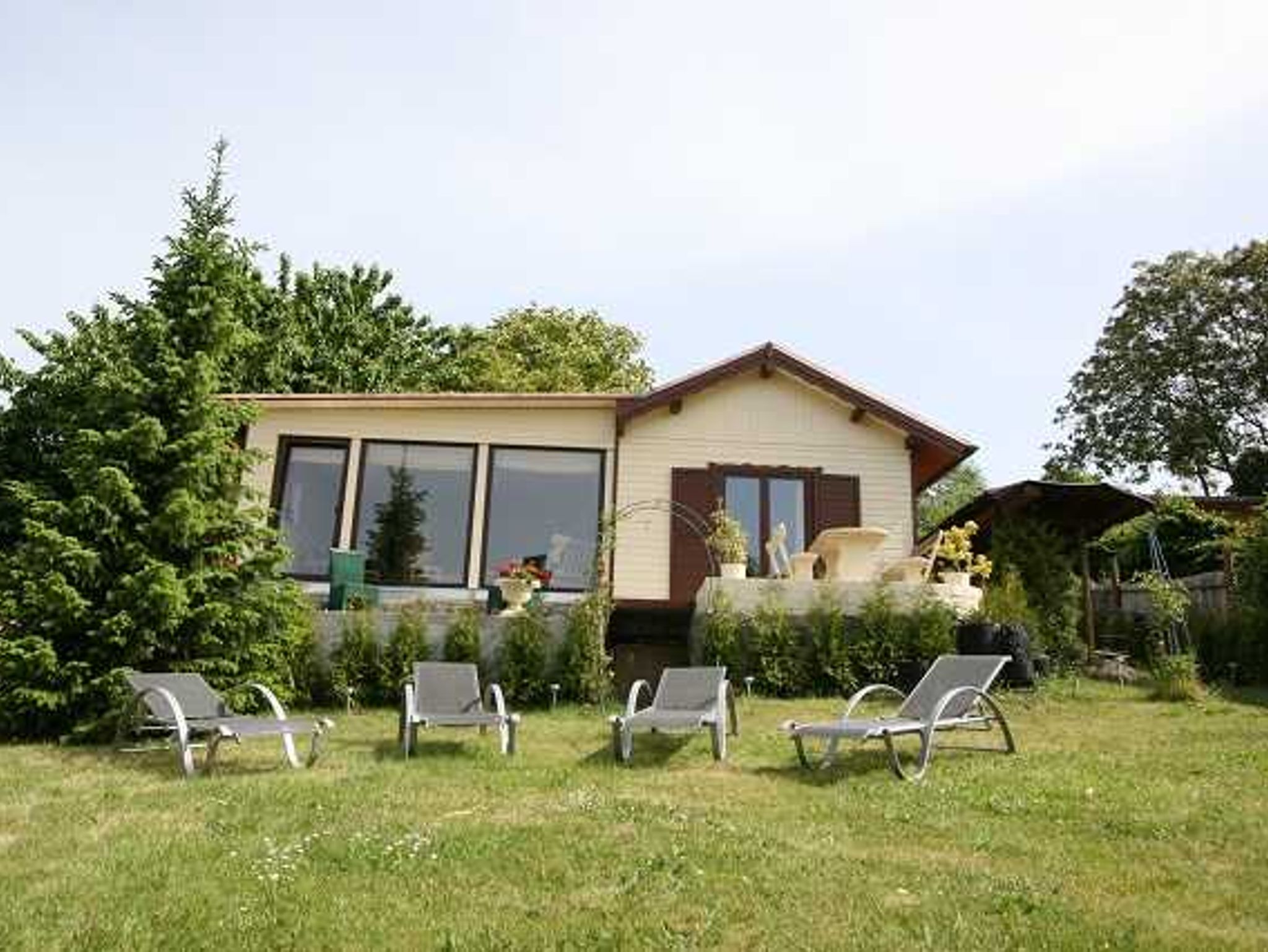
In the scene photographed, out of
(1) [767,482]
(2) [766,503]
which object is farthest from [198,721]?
(1) [767,482]

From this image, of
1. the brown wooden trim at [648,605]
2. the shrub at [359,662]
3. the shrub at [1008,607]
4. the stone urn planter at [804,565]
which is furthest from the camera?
the brown wooden trim at [648,605]

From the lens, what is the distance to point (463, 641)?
12.6m

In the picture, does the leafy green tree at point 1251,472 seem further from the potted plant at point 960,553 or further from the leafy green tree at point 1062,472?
the potted plant at point 960,553

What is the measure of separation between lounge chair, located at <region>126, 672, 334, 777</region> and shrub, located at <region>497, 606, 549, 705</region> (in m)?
3.26

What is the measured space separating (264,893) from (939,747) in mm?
5971

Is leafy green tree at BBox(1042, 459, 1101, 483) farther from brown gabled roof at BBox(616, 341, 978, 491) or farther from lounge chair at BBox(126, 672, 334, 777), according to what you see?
lounge chair at BBox(126, 672, 334, 777)

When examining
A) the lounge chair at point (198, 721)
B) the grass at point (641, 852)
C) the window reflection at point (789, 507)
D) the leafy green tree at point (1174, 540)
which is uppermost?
the leafy green tree at point (1174, 540)

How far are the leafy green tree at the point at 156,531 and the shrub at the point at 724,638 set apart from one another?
491 centimetres

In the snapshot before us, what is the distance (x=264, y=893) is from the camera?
496cm

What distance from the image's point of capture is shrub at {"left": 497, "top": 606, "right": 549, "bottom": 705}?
1241 centimetres

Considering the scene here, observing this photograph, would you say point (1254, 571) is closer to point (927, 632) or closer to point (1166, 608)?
point (1166, 608)

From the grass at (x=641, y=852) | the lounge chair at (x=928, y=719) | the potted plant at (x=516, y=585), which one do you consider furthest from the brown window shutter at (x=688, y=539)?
the grass at (x=641, y=852)

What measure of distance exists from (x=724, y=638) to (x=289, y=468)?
304 inches

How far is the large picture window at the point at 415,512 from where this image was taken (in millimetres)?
16219
